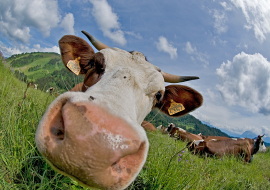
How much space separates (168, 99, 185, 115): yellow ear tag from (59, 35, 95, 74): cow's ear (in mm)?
2271

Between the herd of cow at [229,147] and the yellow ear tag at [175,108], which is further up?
the yellow ear tag at [175,108]

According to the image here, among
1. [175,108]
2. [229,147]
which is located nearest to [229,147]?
[229,147]

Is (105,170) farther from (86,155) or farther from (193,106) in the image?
(193,106)

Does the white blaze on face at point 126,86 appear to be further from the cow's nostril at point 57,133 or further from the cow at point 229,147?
the cow at point 229,147

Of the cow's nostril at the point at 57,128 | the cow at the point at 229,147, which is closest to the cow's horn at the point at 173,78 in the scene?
the cow at the point at 229,147

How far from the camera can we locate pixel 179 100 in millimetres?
4055

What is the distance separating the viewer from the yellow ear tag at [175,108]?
13.4 feet

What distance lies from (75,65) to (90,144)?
3084 mm

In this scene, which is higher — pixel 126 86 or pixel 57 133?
pixel 126 86

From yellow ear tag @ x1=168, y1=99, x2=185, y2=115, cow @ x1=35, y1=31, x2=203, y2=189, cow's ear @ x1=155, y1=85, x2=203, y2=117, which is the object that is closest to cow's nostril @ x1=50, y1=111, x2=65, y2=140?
cow @ x1=35, y1=31, x2=203, y2=189

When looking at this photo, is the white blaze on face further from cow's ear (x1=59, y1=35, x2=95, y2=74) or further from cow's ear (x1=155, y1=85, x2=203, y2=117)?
cow's ear (x1=155, y1=85, x2=203, y2=117)

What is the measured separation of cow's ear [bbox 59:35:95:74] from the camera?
3.45m

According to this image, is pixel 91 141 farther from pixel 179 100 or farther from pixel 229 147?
pixel 229 147

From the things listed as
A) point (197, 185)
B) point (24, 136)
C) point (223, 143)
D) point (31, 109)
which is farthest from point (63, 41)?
point (223, 143)
